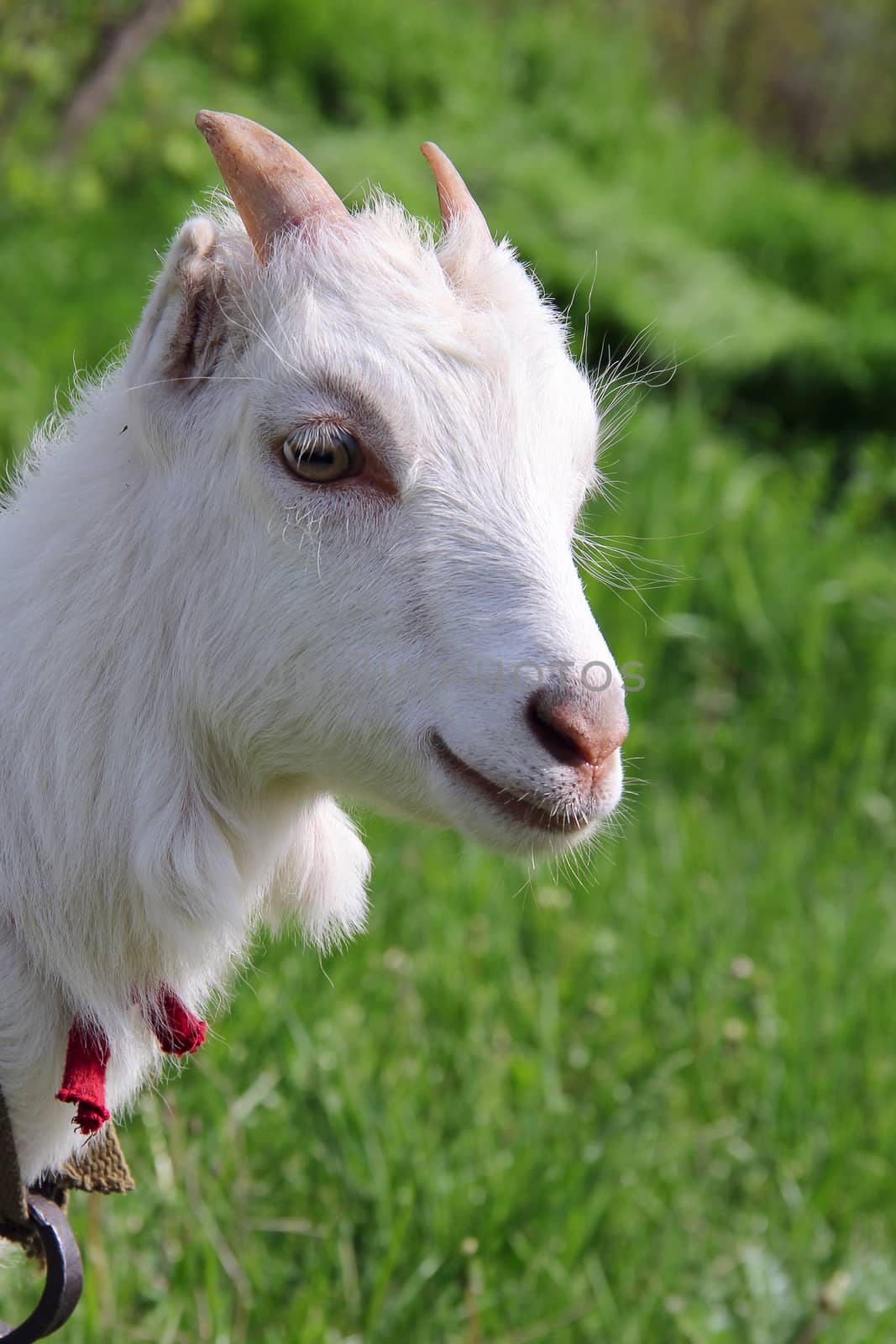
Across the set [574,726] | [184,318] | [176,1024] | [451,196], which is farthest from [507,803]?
[451,196]

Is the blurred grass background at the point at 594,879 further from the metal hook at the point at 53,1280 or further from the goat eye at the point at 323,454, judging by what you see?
the goat eye at the point at 323,454

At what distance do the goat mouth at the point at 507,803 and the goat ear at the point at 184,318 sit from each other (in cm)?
58

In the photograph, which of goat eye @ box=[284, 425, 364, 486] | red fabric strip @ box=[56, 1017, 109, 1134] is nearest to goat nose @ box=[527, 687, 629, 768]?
goat eye @ box=[284, 425, 364, 486]

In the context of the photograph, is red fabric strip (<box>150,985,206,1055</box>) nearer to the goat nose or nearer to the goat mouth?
the goat mouth

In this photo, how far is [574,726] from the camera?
5.24ft

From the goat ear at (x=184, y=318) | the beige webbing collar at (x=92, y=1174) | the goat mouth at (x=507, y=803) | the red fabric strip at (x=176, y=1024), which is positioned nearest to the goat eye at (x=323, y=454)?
the goat ear at (x=184, y=318)

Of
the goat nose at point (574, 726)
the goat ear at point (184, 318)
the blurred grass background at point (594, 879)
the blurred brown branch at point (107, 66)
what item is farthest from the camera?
the blurred brown branch at point (107, 66)

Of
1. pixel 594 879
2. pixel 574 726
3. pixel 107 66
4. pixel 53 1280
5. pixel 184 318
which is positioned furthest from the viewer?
pixel 107 66

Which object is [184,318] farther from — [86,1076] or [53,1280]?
[53,1280]

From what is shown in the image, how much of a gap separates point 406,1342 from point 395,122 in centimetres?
670

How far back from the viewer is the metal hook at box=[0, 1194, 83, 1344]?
5.98ft

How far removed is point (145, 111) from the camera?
20.4ft

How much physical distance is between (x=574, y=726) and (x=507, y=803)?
0.14 m

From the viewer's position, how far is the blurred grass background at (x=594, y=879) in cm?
281
